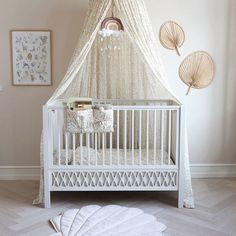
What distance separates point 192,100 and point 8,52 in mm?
2264

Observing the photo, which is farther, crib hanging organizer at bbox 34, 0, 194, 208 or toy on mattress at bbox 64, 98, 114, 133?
crib hanging organizer at bbox 34, 0, 194, 208

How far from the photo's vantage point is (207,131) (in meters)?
4.50

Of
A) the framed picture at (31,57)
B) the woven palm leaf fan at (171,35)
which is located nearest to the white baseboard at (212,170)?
the woven palm leaf fan at (171,35)

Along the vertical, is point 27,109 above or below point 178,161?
above

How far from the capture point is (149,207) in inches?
142

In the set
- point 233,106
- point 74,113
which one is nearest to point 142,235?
point 74,113

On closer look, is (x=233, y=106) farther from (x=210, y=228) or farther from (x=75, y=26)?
(x=75, y=26)

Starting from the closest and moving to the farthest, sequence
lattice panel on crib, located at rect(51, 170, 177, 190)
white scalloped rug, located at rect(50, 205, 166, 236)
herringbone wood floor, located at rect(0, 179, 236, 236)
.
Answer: white scalloped rug, located at rect(50, 205, 166, 236)
herringbone wood floor, located at rect(0, 179, 236, 236)
lattice panel on crib, located at rect(51, 170, 177, 190)

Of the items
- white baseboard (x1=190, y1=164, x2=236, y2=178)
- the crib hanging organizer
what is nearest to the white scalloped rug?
the crib hanging organizer

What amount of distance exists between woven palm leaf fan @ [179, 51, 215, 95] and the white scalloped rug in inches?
68.2

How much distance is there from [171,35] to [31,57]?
1660mm

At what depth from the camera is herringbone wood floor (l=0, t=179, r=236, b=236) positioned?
3129 mm

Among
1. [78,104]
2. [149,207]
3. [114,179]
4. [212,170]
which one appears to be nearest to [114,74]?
[78,104]

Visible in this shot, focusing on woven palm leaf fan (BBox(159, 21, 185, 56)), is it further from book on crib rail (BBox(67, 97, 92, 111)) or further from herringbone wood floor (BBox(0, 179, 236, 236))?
herringbone wood floor (BBox(0, 179, 236, 236))
